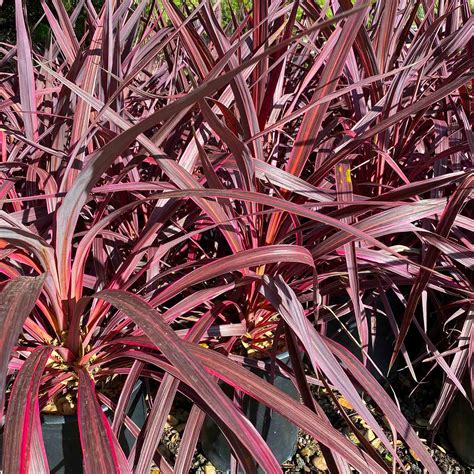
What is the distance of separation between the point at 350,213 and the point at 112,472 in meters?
0.47

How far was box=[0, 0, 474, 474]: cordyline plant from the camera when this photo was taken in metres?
0.62

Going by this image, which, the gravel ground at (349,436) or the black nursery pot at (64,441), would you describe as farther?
the gravel ground at (349,436)

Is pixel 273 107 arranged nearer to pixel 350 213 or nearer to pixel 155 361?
pixel 350 213

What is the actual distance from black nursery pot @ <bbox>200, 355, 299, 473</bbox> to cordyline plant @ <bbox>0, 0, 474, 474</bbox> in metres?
0.09

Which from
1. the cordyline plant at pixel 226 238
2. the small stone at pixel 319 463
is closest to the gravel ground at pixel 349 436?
the small stone at pixel 319 463

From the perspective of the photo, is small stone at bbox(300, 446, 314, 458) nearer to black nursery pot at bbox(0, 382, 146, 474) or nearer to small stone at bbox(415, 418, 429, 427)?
small stone at bbox(415, 418, 429, 427)

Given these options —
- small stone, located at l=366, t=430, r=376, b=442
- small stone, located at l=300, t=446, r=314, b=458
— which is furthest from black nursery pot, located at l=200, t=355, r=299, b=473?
small stone, located at l=366, t=430, r=376, b=442

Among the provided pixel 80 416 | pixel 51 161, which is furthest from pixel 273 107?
pixel 80 416

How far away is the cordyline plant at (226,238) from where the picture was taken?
623mm

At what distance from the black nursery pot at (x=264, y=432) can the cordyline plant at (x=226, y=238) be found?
0.28ft

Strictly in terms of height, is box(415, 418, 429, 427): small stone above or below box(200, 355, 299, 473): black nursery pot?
below

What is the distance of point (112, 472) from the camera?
0.56m

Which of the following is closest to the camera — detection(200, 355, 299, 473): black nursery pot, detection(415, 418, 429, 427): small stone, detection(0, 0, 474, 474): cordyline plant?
detection(0, 0, 474, 474): cordyline plant

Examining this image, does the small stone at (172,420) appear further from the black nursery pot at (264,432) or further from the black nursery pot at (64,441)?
the black nursery pot at (64,441)
